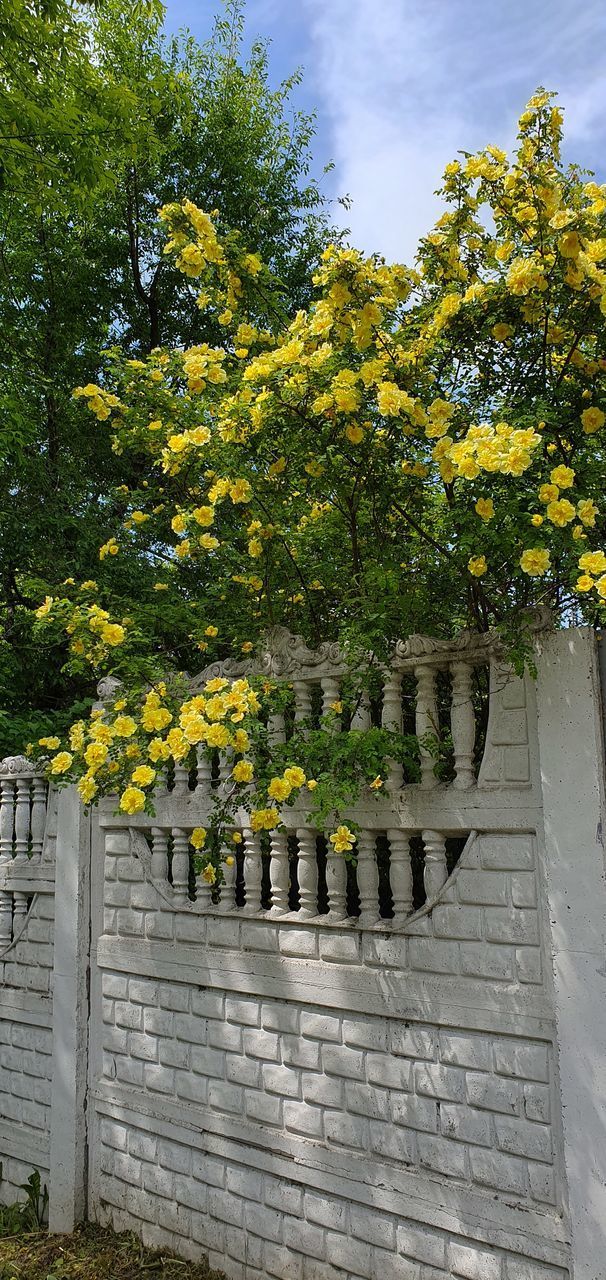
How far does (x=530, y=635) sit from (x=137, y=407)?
6.66ft

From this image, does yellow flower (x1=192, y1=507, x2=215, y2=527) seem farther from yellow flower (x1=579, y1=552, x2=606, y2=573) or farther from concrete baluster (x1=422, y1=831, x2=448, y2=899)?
yellow flower (x1=579, y1=552, x2=606, y2=573)

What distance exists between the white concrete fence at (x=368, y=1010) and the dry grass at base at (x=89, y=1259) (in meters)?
0.07

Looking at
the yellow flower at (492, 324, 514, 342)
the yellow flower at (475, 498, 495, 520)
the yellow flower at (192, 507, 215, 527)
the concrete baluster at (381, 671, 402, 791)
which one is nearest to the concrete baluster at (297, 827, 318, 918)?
the concrete baluster at (381, 671, 402, 791)

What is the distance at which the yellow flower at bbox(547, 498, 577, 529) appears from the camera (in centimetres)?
240

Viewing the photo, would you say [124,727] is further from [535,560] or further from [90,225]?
[90,225]

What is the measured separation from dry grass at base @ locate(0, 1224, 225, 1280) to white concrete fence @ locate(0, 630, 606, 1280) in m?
0.07

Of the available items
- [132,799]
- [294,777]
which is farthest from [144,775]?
[294,777]

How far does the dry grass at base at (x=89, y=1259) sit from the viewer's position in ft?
11.8

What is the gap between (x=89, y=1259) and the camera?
12.6ft

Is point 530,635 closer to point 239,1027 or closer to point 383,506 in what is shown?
point 383,506

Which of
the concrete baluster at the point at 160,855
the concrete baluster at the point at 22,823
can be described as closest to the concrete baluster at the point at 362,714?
the concrete baluster at the point at 160,855

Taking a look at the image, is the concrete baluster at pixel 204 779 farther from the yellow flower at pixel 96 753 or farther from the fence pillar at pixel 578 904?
the fence pillar at pixel 578 904

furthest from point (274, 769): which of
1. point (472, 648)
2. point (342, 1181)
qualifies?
point (342, 1181)

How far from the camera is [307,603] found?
372cm
